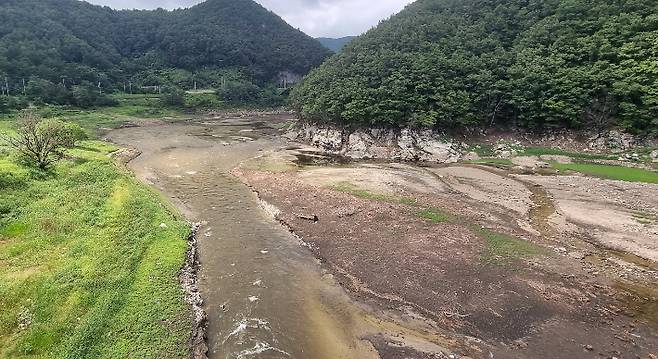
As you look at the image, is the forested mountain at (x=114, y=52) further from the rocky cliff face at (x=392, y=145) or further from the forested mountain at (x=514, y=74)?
the forested mountain at (x=514, y=74)

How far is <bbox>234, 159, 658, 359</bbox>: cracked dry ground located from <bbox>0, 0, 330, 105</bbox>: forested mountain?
104509 mm

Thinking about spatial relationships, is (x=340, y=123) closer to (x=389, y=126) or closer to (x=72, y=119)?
(x=389, y=126)

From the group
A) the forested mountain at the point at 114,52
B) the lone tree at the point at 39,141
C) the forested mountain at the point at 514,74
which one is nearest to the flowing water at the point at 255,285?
the lone tree at the point at 39,141

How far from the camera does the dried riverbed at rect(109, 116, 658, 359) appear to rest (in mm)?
17516

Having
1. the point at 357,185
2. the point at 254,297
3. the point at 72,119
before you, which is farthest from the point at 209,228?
the point at 72,119

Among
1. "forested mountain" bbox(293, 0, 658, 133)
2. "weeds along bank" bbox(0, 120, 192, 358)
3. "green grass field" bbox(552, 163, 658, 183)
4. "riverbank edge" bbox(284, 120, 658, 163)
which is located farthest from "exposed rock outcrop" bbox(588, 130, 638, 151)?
"weeds along bank" bbox(0, 120, 192, 358)

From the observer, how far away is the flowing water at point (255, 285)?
55.8 feet

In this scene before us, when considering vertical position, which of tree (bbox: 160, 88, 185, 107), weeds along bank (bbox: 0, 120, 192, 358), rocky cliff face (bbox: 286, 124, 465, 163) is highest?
tree (bbox: 160, 88, 185, 107)

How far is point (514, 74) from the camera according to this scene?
65.1m

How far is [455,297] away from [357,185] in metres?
20.8

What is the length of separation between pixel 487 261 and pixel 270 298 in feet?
44.1

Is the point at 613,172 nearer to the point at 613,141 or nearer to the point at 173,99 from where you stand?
the point at 613,141

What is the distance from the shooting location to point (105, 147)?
59.6 metres

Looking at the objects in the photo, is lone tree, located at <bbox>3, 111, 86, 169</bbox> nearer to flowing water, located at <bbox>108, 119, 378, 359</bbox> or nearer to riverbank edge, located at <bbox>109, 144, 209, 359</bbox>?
flowing water, located at <bbox>108, 119, 378, 359</bbox>
